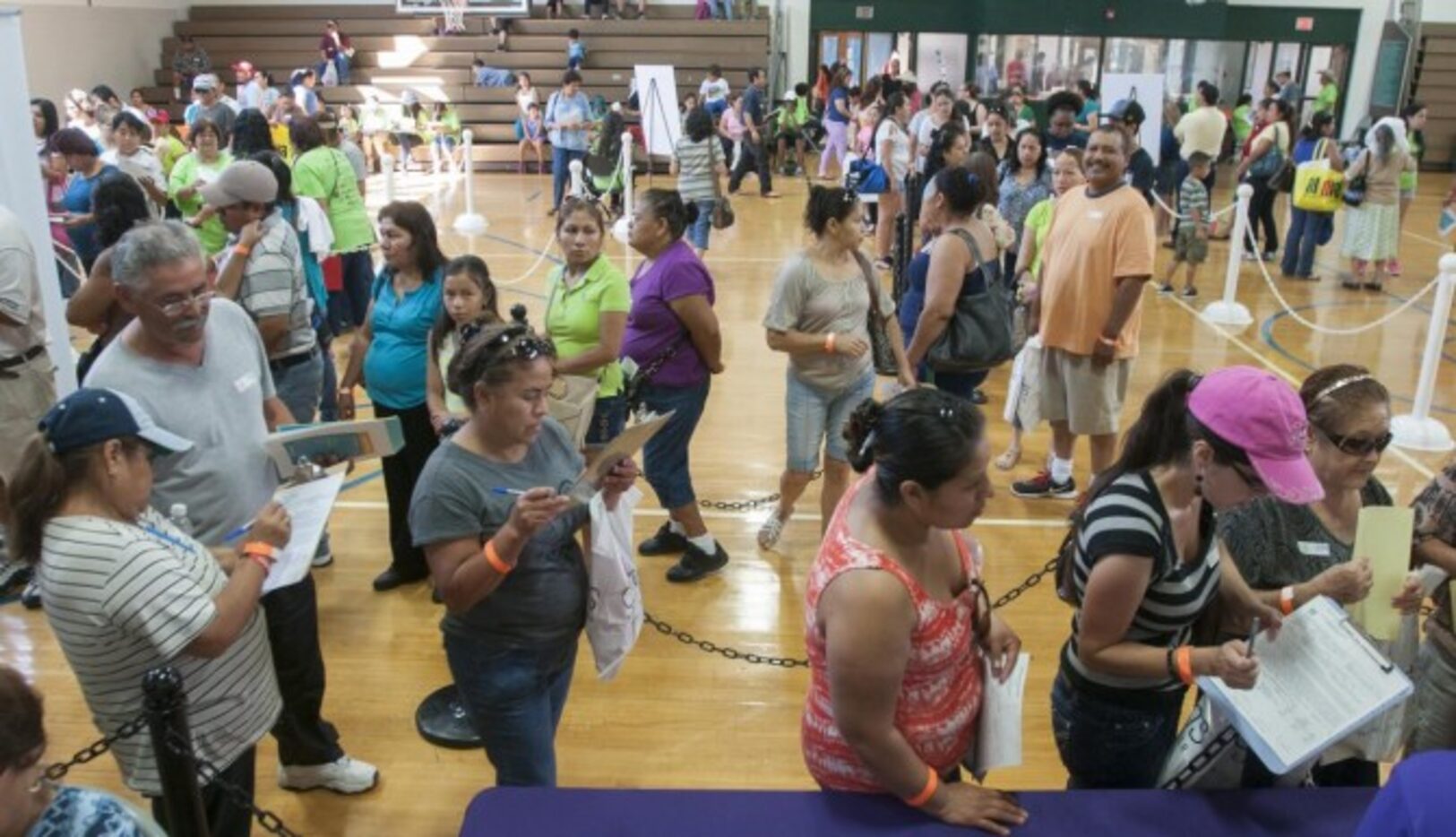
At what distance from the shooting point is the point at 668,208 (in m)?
4.30

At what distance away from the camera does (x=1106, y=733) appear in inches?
91.2

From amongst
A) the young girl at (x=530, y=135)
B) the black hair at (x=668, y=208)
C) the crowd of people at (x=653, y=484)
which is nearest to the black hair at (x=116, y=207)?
the crowd of people at (x=653, y=484)

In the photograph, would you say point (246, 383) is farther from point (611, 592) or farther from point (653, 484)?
point (653, 484)

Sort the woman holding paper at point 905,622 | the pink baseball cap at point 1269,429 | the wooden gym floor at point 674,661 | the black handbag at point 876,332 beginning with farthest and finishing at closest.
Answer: the black handbag at point 876,332 → the wooden gym floor at point 674,661 → the pink baseball cap at point 1269,429 → the woman holding paper at point 905,622

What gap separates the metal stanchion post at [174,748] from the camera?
1971mm

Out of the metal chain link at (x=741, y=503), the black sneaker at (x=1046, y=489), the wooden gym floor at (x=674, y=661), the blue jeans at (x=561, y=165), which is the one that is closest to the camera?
the wooden gym floor at (x=674, y=661)

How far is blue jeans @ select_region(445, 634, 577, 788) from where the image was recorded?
8.13 ft

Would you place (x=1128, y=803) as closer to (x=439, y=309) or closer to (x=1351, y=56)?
(x=439, y=309)

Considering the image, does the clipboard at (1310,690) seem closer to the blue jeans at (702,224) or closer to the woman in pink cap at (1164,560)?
the woman in pink cap at (1164,560)

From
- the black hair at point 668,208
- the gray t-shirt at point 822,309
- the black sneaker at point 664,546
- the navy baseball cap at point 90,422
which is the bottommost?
the black sneaker at point 664,546

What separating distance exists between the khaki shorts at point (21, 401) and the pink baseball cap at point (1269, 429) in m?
4.07

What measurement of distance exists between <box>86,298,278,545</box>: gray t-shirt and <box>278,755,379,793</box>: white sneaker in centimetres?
94

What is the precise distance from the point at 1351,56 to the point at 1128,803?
23709mm

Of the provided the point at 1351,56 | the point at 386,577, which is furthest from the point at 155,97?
the point at 1351,56
